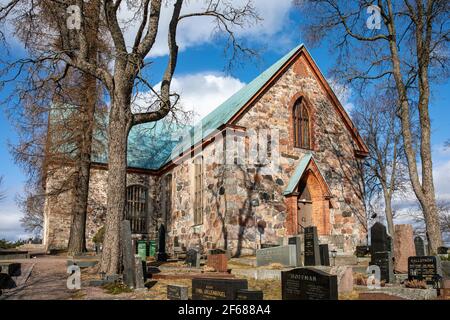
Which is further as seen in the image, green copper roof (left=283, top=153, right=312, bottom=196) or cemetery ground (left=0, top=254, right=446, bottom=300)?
green copper roof (left=283, top=153, right=312, bottom=196)

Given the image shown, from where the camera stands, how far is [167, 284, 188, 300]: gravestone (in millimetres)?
7996

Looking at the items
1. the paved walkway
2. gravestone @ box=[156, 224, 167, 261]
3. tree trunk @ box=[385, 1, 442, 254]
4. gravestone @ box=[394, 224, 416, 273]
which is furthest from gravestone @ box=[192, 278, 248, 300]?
tree trunk @ box=[385, 1, 442, 254]

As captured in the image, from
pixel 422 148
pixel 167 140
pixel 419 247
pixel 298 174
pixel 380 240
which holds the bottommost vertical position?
pixel 419 247

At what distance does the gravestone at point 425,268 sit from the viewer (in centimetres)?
1059

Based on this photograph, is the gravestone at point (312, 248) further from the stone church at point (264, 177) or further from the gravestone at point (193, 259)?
the gravestone at point (193, 259)

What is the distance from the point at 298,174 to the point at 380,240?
18.9 feet

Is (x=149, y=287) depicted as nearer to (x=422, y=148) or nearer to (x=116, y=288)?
(x=116, y=288)

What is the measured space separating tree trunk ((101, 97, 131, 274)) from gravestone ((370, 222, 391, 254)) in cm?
723

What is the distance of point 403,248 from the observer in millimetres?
13023

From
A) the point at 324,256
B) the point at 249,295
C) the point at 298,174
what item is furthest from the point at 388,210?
the point at 249,295

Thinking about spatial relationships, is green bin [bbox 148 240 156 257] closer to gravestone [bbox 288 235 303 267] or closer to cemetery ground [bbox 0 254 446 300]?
cemetery ground [bbox 0 254 446 300]
